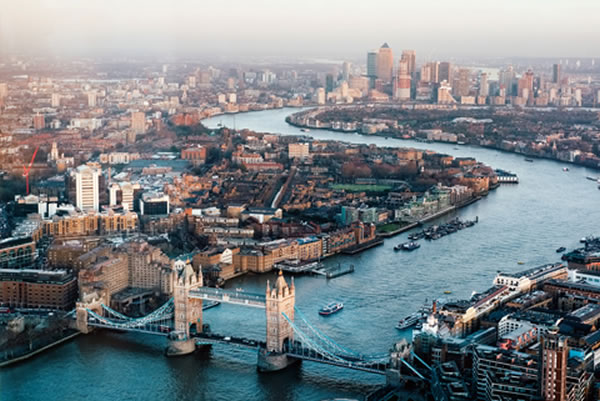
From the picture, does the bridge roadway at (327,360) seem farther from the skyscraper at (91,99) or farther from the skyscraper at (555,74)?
the skyscraper at (555,74)

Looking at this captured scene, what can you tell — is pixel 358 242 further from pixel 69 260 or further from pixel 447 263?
pixel 69 260

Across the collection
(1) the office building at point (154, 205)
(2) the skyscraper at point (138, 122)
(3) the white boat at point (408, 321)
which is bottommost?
(3) the white boat at point (408, 321)

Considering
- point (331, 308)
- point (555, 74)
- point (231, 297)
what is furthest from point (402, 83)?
point (231, 297)

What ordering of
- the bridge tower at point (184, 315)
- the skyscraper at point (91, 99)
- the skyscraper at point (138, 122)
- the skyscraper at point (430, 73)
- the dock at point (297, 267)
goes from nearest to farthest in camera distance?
the bridge tower at point (184, 315) → the dock at point (297, 267) → the skyscraper at point (91, 99) → the skyscraper at point (138, 122) → the skyscraper at point (430, 73)

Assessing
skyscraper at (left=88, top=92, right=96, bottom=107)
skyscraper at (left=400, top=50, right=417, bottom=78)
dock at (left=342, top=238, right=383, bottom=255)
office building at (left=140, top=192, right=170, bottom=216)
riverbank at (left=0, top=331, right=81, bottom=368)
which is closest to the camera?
riverbank at (left=0, top=331, right=81, bottom=368)

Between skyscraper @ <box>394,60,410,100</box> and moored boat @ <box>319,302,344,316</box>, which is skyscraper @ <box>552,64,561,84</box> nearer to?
skyscraper @ <box>394,60,410,100</box>

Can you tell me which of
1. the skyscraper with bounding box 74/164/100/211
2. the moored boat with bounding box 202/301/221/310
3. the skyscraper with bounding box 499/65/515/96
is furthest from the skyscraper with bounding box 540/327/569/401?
the skyscraper with bounding box 499/65/515/96

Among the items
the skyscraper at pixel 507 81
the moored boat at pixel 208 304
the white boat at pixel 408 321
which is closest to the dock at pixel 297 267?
the moored boat at pixel 208 304

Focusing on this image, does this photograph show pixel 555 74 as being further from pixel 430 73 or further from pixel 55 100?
pixel 55 100
